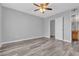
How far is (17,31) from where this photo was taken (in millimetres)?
7180

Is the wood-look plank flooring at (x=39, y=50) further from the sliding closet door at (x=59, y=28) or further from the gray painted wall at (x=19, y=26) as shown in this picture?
the sliding closet door at (x=59, y=28)

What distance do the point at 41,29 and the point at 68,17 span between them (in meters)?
3.96

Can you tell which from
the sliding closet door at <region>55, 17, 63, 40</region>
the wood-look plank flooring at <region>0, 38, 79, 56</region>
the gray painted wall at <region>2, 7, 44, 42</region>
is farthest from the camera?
the sliding closet door at <region>55, 17, 63, 40</region>

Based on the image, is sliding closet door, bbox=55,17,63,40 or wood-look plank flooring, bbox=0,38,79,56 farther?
sliding closet door, bbox=55,17,63,40

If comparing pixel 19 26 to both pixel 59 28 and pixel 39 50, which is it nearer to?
pixel 59 28

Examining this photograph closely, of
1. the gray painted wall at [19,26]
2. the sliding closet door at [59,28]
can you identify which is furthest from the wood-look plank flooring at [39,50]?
the sliding closet door at [59,28]

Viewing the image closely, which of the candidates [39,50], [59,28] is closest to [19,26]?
[59,28]

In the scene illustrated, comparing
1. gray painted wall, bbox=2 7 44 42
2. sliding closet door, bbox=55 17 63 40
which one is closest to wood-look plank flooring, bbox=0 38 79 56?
gray painted wall, bbox=2 7 44 42

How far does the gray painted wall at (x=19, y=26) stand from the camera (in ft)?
20.0

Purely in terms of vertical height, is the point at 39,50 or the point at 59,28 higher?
the point at 59,28

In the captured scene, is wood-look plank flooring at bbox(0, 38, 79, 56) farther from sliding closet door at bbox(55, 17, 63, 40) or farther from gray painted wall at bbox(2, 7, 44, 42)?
sliding closet door at bbox(55, 17, 63, 40)

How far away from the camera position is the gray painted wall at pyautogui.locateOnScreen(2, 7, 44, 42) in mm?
6102

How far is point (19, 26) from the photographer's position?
7379mm

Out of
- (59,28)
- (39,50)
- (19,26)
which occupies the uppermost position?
(19,26)
